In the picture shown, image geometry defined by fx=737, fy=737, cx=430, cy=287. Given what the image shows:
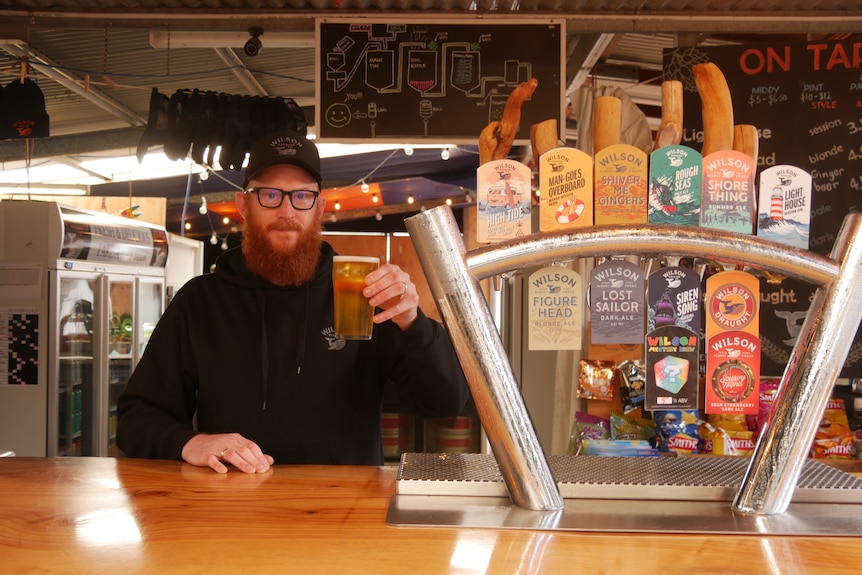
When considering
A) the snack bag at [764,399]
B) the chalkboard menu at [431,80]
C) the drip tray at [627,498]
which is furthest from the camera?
the chalkboard menu at [431,80]

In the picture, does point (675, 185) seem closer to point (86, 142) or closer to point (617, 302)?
point (617, 302)

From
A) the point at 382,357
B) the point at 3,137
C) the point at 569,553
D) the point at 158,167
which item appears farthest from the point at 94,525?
the point at 158,167

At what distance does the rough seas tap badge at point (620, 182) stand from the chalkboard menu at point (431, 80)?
1.36 meters

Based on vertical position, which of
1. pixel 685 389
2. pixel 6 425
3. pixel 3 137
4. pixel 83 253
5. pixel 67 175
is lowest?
pixel 6 425

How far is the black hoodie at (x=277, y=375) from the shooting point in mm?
1945

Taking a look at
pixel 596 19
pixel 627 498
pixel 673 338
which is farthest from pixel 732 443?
pixel 596 19

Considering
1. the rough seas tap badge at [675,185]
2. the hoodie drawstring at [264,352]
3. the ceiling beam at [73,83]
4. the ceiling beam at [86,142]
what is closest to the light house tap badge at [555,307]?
the rough seas tap badge at [675,185]

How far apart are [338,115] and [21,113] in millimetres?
1521

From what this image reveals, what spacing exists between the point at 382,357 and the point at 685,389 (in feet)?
3.52

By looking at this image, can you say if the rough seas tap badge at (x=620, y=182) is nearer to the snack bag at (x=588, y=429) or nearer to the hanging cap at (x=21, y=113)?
the snack bag at (x=588, y=429)

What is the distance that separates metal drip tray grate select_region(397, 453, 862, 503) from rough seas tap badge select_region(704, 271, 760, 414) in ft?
0.38

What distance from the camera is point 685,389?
3.90ft

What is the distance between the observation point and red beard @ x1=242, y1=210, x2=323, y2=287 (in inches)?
83.0

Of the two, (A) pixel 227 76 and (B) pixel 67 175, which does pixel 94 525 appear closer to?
(A) pixel 227 76
